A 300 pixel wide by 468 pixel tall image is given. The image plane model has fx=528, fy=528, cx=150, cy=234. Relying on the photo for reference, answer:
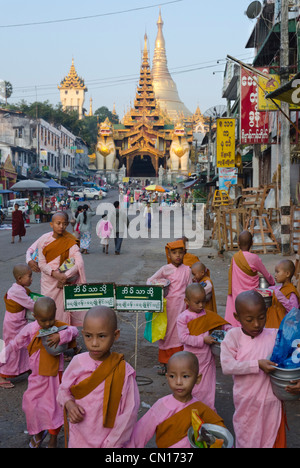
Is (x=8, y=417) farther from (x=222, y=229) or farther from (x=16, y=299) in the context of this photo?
(x=222, y=229)

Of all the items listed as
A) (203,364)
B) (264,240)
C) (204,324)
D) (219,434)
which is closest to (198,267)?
(204,324)

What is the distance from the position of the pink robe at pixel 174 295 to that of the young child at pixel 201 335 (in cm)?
117

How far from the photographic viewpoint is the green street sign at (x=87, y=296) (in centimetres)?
468

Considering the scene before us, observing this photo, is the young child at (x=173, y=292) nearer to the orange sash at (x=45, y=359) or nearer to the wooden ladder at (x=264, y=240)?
the orange sash at (x=45, y=359)

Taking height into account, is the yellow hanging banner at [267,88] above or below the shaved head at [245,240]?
above

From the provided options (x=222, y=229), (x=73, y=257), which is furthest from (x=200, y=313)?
(x=222, y=229)

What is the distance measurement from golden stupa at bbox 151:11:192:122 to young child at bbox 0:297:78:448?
9607 centimetres

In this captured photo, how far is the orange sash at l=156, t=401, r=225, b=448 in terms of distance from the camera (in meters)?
2.67

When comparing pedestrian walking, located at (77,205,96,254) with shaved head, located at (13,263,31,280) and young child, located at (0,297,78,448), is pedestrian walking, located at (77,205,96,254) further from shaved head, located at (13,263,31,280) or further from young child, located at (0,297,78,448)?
young child, located at (0,297,78,448)

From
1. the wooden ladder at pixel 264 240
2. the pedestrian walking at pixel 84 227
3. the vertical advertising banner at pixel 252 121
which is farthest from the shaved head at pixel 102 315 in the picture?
the vertical advertising banner at pixel 252 121

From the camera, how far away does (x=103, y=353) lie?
2.82m

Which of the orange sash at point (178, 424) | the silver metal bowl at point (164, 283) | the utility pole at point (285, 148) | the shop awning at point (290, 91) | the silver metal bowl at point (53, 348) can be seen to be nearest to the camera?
the orange sash at point (178, 424)

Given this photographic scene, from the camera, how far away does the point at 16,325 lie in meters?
4.98
